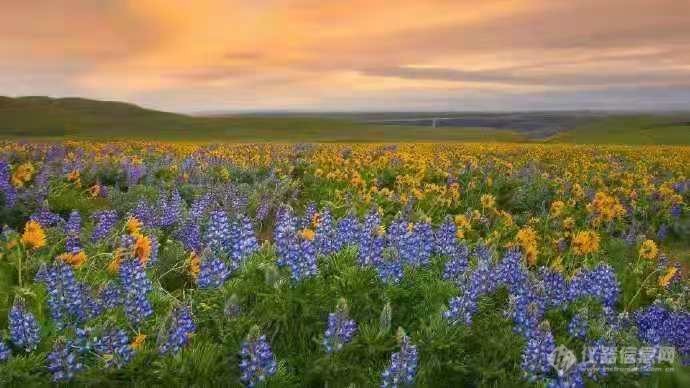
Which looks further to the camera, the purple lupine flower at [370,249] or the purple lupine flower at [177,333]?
the purple lupine flower at [370,249]

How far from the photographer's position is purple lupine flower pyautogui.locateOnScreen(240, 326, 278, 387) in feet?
11.3

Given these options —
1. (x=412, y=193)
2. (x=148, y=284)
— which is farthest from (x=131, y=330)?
(x=412, y=193)

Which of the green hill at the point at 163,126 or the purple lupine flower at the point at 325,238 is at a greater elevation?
the green hill at the point at 163,126

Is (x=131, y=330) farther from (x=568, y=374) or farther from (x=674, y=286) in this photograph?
(x=674, y=286)

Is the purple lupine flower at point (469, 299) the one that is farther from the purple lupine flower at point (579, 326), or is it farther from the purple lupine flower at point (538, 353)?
the purple lupine flower at point (579, 326)

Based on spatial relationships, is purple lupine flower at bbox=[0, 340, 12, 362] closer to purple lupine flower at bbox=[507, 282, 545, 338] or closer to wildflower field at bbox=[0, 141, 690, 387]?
wildflower field at bbox=[0, 141, 690, 387]

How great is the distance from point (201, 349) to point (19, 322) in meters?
1.17

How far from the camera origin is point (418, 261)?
4.91 meters

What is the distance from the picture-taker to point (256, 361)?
11.4ft

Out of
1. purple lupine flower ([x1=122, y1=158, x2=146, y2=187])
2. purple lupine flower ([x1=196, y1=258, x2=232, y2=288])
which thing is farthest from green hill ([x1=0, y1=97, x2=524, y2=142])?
purple lupine flower ([x1=196, y1=258, x2=232, y2=288])

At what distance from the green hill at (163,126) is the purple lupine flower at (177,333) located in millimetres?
55945

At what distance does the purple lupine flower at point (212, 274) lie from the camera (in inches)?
171

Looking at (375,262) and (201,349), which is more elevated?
(375,262)

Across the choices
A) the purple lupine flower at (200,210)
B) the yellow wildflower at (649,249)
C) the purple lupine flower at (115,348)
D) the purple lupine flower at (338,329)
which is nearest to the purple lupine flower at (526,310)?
the purple lupine flower at (338,329)
